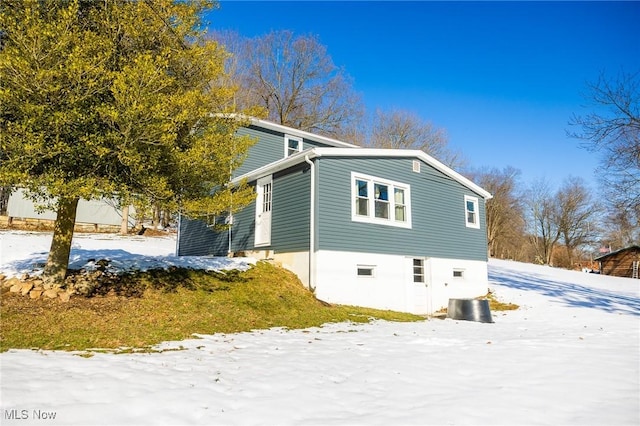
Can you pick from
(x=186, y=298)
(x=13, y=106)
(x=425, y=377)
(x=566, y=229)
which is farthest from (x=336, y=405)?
(x=566, y=229)

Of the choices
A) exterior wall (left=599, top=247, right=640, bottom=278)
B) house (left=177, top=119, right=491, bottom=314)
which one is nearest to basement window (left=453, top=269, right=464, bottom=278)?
house (left=177, top=119, right=491, bottom=314)

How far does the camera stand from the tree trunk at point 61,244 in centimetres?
892

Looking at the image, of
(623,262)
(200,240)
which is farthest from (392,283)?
(623,262)

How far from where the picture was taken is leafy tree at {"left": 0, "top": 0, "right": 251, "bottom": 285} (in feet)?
22.6

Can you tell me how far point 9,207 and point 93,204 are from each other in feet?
14.3

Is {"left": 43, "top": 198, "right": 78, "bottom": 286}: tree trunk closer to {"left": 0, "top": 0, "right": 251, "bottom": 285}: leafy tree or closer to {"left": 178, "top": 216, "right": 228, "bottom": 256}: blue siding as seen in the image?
{"left": 0, "top": 0, "right": 251, "bottom": 285}: leafy tree

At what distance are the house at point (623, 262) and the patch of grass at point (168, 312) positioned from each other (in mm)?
33610

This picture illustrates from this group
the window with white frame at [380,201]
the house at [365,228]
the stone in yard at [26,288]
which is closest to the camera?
the stone in yard at [26,288]

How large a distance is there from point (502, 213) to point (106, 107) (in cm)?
4862

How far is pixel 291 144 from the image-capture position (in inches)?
778

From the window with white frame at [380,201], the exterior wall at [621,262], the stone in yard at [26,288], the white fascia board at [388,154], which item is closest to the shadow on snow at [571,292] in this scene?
the white fascia board at [388,154]

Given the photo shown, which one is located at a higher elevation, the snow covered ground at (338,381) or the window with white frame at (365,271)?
the window with white frame at (365,271)

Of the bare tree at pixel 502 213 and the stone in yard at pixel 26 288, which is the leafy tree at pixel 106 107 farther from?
the bare tree at pixel 502 213

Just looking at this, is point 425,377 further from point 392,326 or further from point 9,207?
point 9,207
